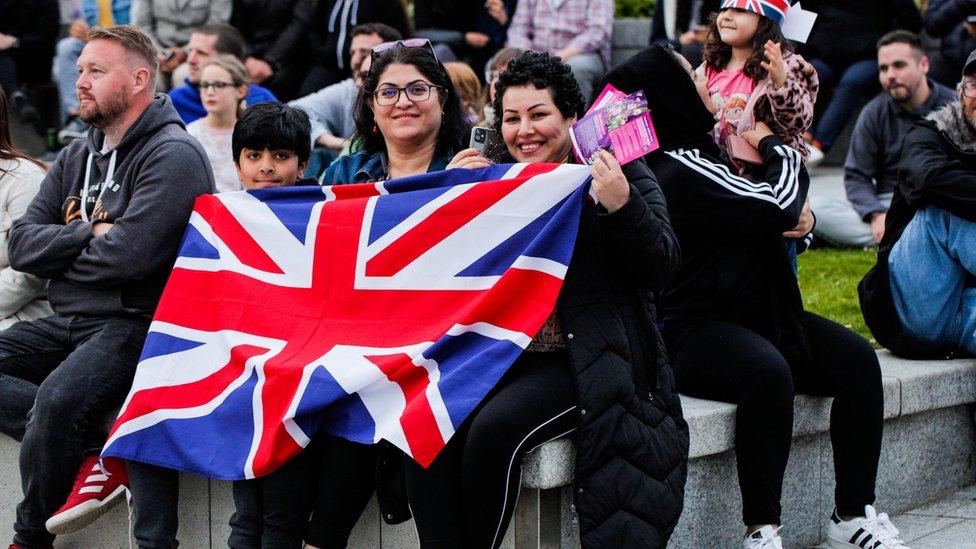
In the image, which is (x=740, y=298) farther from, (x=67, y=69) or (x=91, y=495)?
(x=67, y=69)

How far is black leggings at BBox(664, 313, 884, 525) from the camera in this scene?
4637mm

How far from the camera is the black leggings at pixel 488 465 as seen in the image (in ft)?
13.5

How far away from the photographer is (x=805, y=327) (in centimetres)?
497

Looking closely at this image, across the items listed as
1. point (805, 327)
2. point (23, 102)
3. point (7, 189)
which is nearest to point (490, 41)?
point (23, 102)

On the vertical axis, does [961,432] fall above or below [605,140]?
below

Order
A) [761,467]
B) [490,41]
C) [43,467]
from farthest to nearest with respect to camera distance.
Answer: [490,41]
[43,467]
[761,467]

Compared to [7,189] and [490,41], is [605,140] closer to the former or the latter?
[7,189]

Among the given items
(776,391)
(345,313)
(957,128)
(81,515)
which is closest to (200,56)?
(81,515)

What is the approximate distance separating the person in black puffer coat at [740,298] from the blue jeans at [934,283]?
1.00 m

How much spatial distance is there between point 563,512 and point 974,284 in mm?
2516

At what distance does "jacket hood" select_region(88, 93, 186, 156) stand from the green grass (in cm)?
345

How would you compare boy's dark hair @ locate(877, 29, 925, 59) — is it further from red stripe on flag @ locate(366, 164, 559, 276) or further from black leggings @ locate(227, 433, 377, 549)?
black leggings @ locate(227, 433, 377, 549)

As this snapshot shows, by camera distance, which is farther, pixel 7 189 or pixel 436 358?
pixel 7 189

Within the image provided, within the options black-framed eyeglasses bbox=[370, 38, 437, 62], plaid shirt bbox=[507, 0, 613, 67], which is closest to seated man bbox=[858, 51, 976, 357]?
black-framed eyeglasses bbox=[370, 38, 437, 62]
